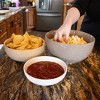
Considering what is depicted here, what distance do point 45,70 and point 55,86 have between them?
0.09 m

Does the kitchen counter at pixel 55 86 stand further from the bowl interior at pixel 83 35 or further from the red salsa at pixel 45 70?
the bowl interior at pixel 83 35

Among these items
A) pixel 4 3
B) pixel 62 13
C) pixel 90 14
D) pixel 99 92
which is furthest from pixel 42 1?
pixel 99 92

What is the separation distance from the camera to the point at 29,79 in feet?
2.32

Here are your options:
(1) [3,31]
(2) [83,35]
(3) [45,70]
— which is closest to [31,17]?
(1) [3,31]

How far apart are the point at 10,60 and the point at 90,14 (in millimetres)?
779

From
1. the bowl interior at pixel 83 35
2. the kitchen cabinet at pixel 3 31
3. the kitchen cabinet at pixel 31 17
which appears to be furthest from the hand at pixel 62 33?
the kitchen cabinet at pixel 31 17

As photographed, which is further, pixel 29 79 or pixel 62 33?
pixel 62 33

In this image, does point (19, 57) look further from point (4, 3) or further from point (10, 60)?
point (4, 3)

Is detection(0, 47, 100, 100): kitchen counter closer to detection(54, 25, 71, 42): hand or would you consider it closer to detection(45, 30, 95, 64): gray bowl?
detection(45, 30, 95, 64): gray bowl

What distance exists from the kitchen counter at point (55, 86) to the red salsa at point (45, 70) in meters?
0.04

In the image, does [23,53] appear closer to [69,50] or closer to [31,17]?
[69,50]

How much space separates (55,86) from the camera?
70 cm

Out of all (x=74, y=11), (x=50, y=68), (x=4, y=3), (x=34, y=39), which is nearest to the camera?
(x=50, y=68)

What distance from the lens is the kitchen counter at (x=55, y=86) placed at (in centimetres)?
65
